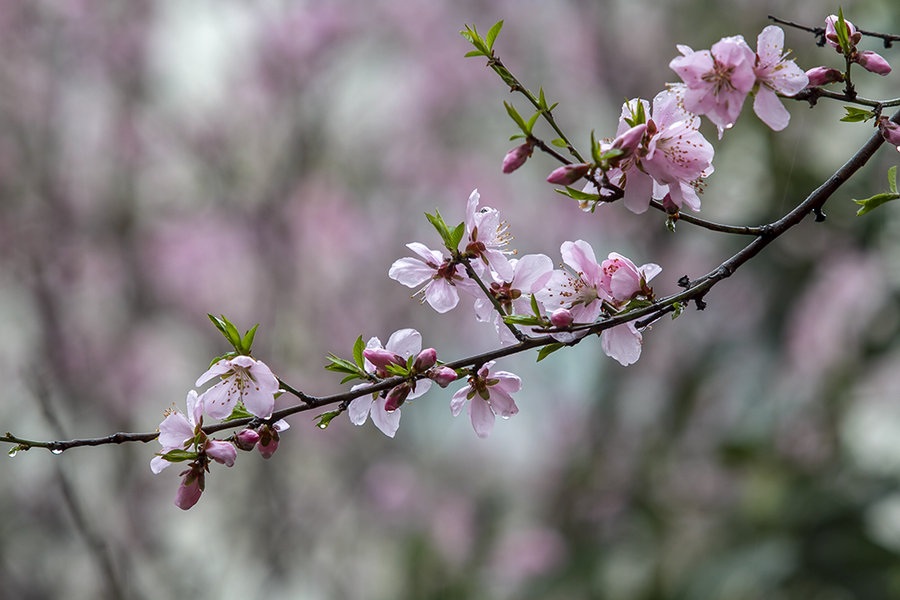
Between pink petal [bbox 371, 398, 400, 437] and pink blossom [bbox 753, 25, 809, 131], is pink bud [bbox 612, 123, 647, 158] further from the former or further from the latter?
pink petal [bbox 371, 398, 400, 437]

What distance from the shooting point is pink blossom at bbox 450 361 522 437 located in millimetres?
682

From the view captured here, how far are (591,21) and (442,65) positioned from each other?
33.2 inches

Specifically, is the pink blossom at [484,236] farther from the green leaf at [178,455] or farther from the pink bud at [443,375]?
the green leaf at [178,455]

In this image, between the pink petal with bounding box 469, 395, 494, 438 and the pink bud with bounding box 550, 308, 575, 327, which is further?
the pink petal with bounding box 469, 395, 494, 438

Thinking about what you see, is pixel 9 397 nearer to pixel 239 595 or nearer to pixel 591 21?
pixel 239 595

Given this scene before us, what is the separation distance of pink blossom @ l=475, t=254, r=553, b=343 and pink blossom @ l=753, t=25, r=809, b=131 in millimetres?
202

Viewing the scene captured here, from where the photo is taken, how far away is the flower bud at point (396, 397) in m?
0.63

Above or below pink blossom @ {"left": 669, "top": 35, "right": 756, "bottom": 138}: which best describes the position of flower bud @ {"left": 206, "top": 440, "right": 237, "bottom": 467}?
below

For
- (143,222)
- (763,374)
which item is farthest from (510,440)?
(143,222)

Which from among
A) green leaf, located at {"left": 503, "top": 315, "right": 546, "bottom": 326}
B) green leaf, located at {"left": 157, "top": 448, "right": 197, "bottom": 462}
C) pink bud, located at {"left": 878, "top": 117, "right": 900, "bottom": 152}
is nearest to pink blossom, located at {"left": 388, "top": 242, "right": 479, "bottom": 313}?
green leaf, located at {"left": 503, "top": 315, "right": 546, "bottom": 326}

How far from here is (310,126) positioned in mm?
2980

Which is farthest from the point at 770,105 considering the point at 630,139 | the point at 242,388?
the point at 242,388

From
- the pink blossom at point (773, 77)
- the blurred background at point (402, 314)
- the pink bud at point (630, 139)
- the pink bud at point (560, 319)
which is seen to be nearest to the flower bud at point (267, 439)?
the pink bud at point (560, 319)

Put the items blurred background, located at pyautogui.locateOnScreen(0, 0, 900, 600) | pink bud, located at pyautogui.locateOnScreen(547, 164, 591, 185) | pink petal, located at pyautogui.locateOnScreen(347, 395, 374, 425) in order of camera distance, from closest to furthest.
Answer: pink bud, located at pyautogui.locateOnScreen(547, 164, 591, 185) → pink petal, located at pyautogui.locateOnScreen(347, 395, 374, 425) → blurred background, located at pyautogui.locateOnScreen(0, 0, 900, 600)
